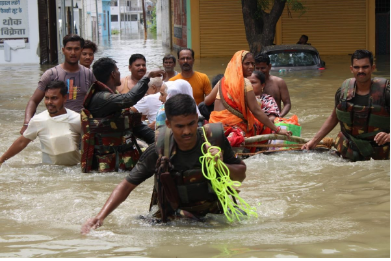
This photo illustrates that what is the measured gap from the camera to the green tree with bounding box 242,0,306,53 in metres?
19.9

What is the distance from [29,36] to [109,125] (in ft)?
55.5

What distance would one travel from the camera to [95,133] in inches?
265

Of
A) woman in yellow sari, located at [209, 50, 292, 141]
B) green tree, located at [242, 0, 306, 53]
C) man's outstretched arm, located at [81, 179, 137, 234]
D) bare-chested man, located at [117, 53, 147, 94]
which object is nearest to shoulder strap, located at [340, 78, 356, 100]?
woman in yellow sari, located at [209, 50, 292, 141]

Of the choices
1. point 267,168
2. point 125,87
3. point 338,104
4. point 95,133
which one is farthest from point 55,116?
point 338,104

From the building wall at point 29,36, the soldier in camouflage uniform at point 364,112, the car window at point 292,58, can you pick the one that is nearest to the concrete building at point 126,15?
the building wall at point 29,36

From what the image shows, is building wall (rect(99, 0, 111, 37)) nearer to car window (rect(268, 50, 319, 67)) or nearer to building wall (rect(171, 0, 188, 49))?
building wall (rect(171, 0, 188, 49))

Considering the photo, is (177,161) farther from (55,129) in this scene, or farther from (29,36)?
(29,36)

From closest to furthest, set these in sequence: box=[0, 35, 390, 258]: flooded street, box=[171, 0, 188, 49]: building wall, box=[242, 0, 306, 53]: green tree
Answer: box=[0, 35, 390, 258]: flooded street, box=[242, 0, 306, 53]: green tree, box=[171, 0, 188, 49]: building wall

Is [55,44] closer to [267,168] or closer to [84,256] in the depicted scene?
[267,168]

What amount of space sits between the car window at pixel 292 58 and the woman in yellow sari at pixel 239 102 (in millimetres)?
9152

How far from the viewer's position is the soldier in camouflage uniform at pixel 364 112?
656 cm

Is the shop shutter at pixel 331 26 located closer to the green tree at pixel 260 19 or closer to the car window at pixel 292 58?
the green tree at pixel 260 19

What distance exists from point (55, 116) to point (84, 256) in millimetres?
3159

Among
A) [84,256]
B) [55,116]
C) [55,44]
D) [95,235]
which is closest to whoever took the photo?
[84,256]
